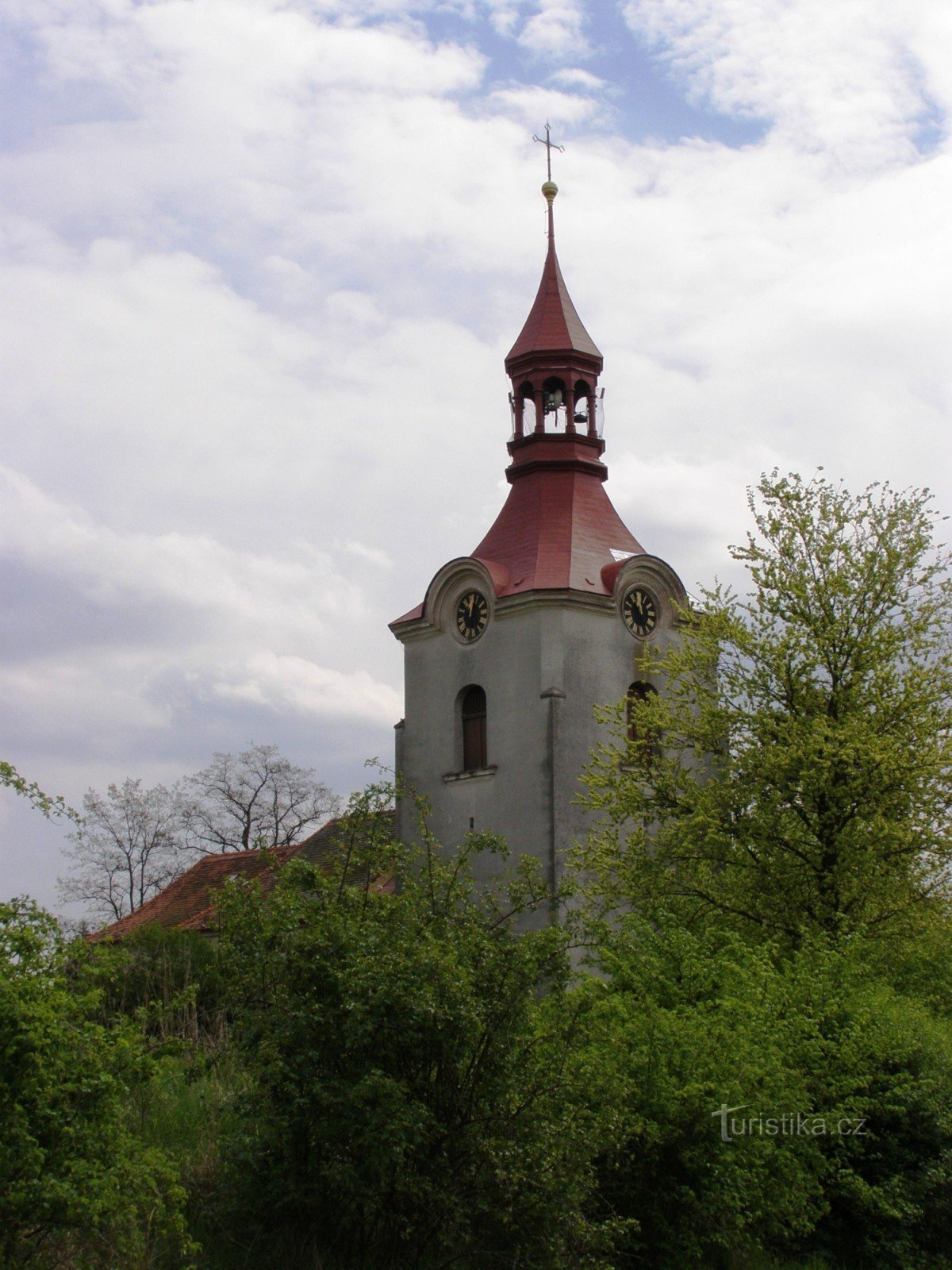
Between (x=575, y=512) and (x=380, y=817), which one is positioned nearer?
(x=380, y=817)

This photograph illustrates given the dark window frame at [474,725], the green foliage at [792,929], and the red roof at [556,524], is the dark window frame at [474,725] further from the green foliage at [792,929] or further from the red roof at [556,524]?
the green foliage at [792,929]

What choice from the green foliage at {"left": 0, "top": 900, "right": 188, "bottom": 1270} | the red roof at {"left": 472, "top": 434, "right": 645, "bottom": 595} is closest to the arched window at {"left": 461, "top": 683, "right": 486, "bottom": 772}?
the red roof at {"left": 472, "top": 434, "right": 645, "bottom": 595}

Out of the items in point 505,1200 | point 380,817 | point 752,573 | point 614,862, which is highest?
point 752,573

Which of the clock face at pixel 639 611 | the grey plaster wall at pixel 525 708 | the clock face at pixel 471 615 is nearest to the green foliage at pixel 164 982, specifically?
the grey plaster wall at pixel 525 708

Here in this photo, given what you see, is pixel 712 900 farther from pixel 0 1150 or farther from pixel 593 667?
pixel 0 1150

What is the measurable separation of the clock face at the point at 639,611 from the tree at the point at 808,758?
9.23 meters

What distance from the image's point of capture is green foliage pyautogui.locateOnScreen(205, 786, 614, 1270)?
9.01 metres

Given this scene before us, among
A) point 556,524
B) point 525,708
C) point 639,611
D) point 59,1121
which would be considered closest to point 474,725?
point 525,708

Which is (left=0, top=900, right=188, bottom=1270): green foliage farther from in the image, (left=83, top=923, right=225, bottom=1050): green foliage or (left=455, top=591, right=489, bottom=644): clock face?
(left=455, top=591, right=489, bottom=644): clock face

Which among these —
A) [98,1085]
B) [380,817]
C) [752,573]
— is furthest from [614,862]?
[98,1085]

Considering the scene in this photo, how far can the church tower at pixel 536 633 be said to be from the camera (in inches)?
1172

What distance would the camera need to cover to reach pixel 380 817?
34.1ft

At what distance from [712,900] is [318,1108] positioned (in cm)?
1135

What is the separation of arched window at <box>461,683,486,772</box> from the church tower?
0.03 metres
